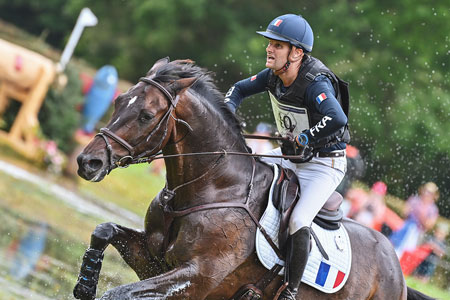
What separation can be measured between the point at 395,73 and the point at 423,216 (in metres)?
15.7

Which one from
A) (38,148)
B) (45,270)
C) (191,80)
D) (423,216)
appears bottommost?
(38,148)

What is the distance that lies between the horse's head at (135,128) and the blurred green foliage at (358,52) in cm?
1337

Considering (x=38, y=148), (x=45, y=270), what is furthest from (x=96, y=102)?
(x=45, y=270)

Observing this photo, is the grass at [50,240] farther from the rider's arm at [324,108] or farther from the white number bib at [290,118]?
the rider's arm at [324,108]

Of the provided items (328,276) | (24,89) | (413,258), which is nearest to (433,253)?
(413,258)

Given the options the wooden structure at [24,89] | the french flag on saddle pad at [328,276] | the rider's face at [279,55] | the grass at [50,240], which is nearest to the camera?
the rider's face at [279,55]

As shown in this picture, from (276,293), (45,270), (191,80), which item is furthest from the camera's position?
(45,270)

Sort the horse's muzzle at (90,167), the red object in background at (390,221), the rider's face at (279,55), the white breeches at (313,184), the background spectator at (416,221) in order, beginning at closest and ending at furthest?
the horse's muzzle at (90,167), the white breeches at (313,184), the rider's face at (279,55), the background spectator at (416,221), the red object in background at (390,221)

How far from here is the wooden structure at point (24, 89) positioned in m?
19.2

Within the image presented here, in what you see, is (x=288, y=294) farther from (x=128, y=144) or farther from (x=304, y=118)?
(x=128, y=144)

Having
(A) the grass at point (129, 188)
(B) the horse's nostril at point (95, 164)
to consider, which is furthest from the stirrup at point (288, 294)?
(A) the grass at point (129, 188)

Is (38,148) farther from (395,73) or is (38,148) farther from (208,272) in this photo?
(395,73)

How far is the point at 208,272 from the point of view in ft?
19.5

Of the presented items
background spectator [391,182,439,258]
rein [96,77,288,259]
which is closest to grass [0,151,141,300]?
rein [96,77,288,259]
